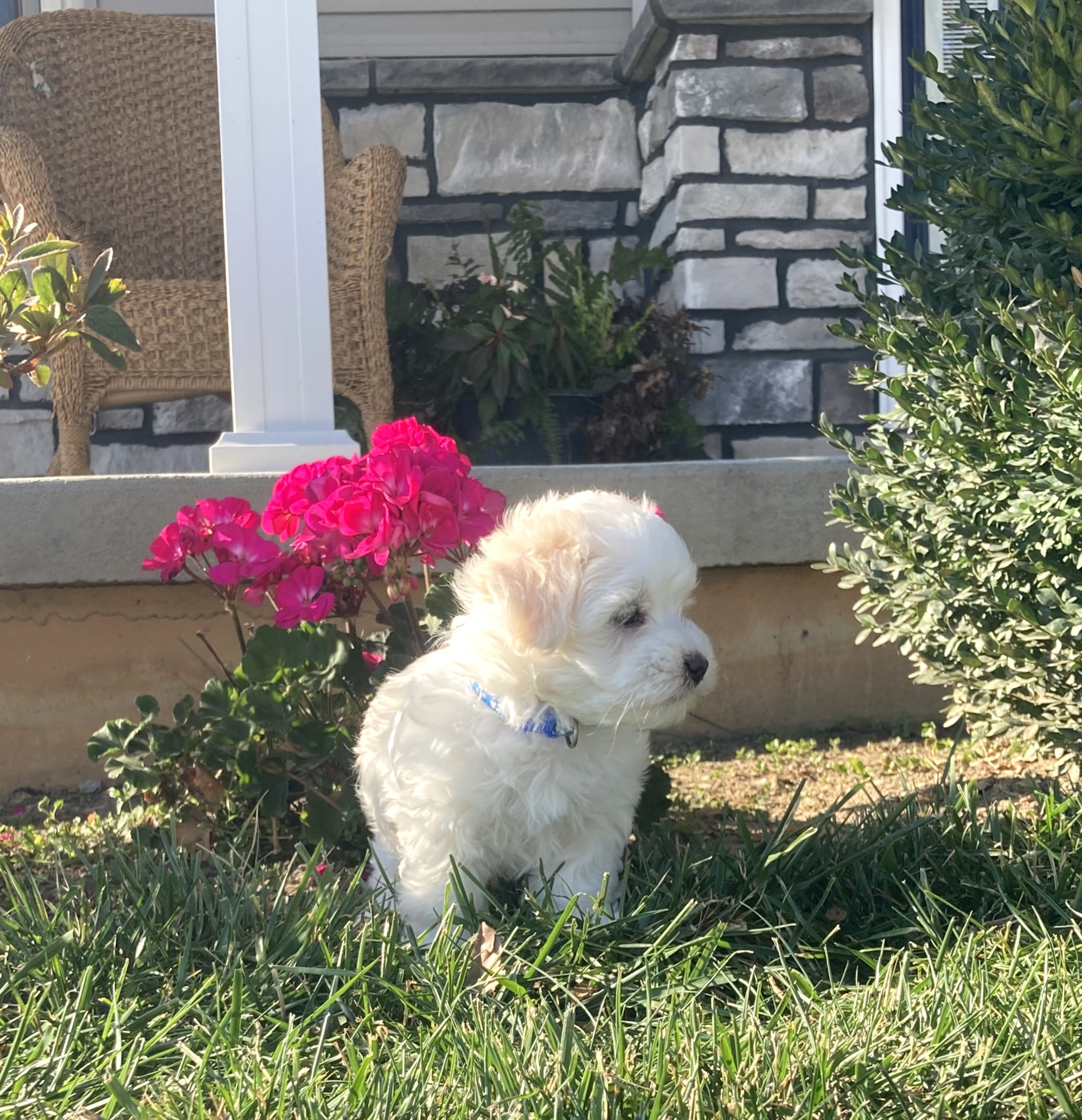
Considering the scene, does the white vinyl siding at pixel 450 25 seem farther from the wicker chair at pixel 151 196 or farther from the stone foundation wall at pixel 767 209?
the wicker chair at pixel 151 196

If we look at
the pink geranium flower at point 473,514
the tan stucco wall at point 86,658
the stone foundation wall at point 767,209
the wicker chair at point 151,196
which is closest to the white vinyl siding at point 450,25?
the stone foundation wall at point 767,209

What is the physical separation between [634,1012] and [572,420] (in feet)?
12.7

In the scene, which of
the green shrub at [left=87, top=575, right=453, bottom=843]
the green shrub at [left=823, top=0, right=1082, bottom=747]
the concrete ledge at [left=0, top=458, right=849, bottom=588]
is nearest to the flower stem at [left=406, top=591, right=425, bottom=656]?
the green shrub at [left=87, top=575, right=453, bottom=843]

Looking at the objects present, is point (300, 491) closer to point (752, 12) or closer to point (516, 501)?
point (516, 501)

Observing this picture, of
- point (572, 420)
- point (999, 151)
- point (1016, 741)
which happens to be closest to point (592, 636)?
point (999, 151)

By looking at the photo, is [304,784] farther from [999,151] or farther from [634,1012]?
[999,151]

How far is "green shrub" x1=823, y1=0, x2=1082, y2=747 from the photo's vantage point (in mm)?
2730

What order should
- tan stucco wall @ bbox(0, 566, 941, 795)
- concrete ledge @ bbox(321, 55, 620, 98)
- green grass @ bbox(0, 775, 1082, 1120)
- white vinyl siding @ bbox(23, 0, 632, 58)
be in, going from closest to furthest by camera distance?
green grass @ bbox(0, 775, 1082, 1120)
tan stucco wall @ bbox(0, 566, 941, 795)
concrete ledge @ bbox(321, 55, 620, 98)
white vinyl siding @ bbox(23, 0, 632, 58)

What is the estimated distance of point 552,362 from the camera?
Result: 5.55 meters

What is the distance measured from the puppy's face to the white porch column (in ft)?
6.11

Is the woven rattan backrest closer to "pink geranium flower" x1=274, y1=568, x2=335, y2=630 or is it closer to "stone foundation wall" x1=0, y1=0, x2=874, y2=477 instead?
"stone foundation wall" x1=0, y1=0, x2=874, y2=477

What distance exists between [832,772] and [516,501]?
1.38 m

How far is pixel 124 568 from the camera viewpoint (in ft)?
12.5

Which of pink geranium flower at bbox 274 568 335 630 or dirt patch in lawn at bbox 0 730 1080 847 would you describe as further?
dirt patch in lawn at bbox 0 730 1080 847
